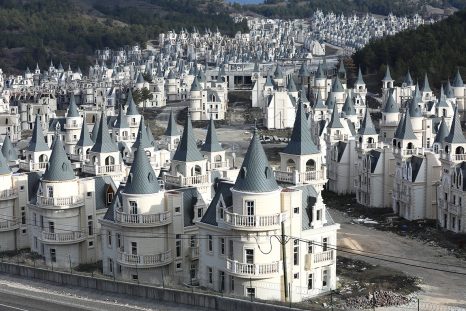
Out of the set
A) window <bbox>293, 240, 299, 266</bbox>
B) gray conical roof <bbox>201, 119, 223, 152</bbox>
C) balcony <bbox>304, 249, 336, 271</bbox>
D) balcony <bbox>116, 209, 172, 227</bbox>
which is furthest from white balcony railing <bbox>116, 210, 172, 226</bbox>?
gray conical roof <bbox>201, 119, 223, 152</bbox>

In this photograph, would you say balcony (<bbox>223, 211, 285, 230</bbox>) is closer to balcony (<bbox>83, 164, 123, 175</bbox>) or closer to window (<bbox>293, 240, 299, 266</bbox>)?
window (<bbox>293, 240, 299, 266</bbox>)

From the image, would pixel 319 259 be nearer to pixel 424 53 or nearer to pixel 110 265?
pixel 110 265

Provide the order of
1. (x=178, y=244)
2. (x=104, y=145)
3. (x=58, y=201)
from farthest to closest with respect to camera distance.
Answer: (x=104, y=145)
(x=58, y=201)
(x=178, y=244)

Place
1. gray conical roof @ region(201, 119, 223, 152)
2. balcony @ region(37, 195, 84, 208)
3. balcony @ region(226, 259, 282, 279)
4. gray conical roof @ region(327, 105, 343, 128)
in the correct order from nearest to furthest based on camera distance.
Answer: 1. balcony @ region(226, 259, 282, 279)
2. balcony @ region(37, 195, 84, 208)
3. gray conical roof @ region(201, 119, 223, 152)
4. gray conical roof @ region(327, 105, 343, 128)

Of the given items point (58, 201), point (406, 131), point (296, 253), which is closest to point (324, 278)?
point (296, 253)

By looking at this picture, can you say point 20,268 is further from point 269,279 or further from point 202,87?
point 202,87

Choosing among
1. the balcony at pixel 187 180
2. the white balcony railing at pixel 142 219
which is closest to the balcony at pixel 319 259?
the white balcony railing at pixel 142 219

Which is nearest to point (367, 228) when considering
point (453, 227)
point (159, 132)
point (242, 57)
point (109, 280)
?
point (453, 227)
